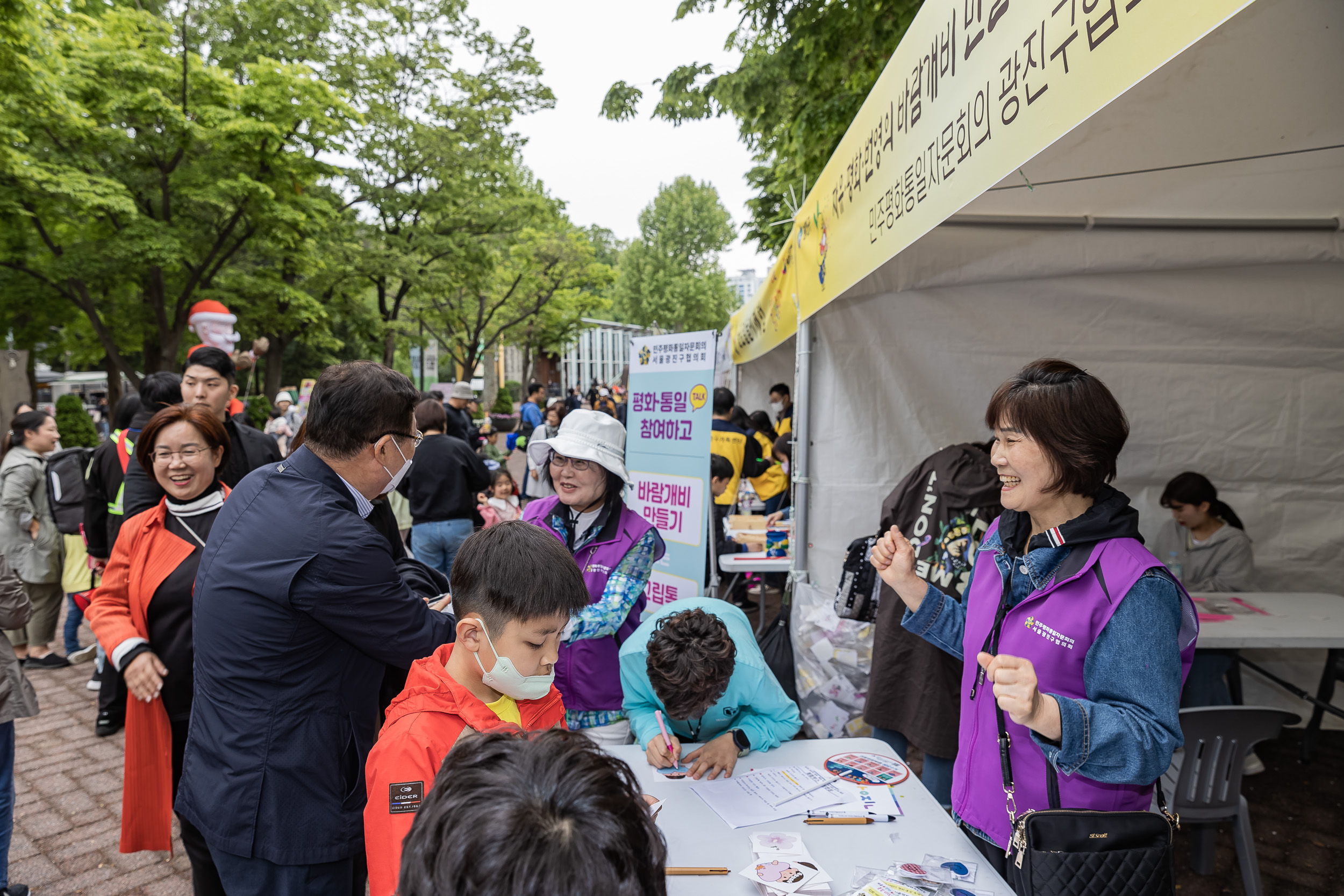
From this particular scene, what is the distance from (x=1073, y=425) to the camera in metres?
1.70

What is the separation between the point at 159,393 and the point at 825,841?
11.9 ft

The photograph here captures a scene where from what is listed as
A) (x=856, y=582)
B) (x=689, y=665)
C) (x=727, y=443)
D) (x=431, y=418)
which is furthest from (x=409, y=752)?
(x=727, y=443)

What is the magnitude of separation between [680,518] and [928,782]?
185 centimetres

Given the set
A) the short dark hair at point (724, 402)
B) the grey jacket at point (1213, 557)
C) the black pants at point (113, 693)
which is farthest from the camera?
the short dark hair at point (724, 402)

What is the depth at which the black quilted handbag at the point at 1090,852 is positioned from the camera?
5.11 ft

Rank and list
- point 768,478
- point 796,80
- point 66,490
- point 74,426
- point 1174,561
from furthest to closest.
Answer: point 74,426 → point 768,478 → point 796,80 → point 66,490 → point 1174,561

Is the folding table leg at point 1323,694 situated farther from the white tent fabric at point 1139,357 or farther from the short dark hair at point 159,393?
the short dark hair at point 159,393

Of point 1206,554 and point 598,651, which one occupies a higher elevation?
point 1206,554

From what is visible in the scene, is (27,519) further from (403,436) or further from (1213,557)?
(1213,557)

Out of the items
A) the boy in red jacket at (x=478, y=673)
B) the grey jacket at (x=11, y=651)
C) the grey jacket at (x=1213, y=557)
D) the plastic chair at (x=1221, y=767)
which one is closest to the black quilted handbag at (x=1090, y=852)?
the boy in red jacket at (x=478, y=673)

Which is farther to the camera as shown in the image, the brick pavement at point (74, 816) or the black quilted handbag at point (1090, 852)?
the brick pavement at point (74, 816)

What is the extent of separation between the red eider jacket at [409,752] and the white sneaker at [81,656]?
5245 millimetres

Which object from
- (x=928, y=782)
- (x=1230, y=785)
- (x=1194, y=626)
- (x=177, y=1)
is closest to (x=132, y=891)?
(x=928, y=782)

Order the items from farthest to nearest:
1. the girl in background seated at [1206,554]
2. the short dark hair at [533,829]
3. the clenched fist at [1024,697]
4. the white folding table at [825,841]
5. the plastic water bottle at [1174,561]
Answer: the plastic water bottle at [1174,561] → the girl in background seated at [1206,554] → the white folding table at [825,841] → the clenched fist at [1024,697] → the short dark hair at [533,829]
